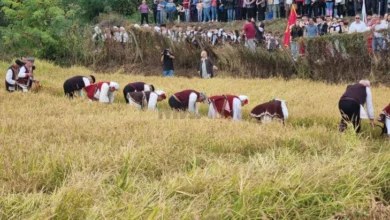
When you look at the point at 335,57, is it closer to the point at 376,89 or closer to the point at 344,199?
the point at 376,89

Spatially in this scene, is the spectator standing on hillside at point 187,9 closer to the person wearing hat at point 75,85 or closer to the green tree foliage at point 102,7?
the green tree foliage at point 102,7

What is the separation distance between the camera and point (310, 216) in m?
5.23

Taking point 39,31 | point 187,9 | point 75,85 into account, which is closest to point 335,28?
point 75,85

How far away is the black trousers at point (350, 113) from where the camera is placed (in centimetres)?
876

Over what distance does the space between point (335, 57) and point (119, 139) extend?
1003 cm

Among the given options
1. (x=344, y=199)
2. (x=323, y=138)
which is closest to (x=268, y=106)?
(x=323, y=138)

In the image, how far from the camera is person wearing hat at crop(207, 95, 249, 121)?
10.2 metres

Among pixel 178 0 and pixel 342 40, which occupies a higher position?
pixel 178 0

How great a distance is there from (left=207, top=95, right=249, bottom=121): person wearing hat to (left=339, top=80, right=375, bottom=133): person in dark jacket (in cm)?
208

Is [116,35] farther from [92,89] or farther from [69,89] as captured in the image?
[92,89]

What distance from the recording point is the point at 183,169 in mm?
6414

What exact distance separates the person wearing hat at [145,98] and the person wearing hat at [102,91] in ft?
2.06

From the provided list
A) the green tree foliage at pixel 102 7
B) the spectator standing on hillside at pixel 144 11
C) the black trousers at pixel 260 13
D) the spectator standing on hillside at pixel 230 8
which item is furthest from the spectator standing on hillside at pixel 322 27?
the green tree foliage at pixel 102 7

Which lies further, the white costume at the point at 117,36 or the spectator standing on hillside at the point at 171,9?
the spectator standing on hillside at the point at 171,9
